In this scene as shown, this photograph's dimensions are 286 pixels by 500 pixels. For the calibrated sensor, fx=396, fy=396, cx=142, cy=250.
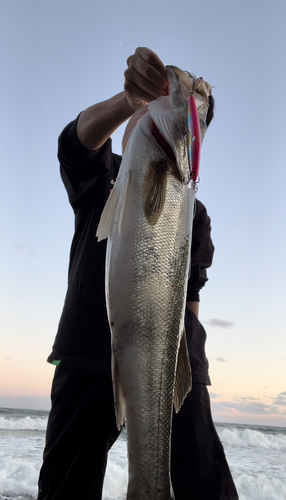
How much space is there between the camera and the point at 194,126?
1785 millimetres

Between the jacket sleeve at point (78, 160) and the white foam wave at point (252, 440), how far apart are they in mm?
16733

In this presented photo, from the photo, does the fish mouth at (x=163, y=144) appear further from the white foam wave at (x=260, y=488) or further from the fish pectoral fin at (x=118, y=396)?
the white foam wave at (x=260, y=488)

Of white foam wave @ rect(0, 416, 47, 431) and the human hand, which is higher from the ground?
the human hand

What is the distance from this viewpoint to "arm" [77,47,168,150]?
2068mm

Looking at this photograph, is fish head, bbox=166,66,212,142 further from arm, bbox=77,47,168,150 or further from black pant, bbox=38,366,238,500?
black pant, bbox=38,366,238,500

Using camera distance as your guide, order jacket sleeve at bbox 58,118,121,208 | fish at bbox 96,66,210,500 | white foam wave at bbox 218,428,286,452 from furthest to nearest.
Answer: white foam wave at bbox 218,428,286,452, jacket sleeve at bbox 58,118,121,208, fish at bbox 96,66,210,500

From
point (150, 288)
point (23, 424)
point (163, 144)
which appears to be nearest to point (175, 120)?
point (163, 144)

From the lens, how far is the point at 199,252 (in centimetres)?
364

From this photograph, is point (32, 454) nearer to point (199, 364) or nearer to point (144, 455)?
point (199, 364)

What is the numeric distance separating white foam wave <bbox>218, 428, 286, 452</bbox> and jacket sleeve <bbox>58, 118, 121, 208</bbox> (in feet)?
54.9

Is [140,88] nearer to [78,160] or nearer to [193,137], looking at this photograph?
[193,137]

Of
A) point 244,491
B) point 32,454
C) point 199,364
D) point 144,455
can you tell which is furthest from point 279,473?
point 144,455

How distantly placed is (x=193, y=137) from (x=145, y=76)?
0.55m

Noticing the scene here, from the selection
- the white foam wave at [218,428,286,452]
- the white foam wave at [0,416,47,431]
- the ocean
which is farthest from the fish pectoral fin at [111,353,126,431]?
the white foam wave at [0,416,47,431]
